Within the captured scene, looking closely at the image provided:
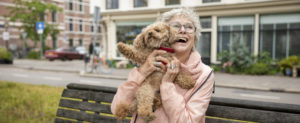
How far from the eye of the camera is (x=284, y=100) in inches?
285

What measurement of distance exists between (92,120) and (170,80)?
1531 millimetres

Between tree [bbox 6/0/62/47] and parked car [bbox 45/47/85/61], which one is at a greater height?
tree [bbox 6/0/62/47]

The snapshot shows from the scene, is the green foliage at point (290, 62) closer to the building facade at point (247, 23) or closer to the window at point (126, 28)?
the building facade at point (247, 23)

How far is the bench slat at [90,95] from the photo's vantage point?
2.88m

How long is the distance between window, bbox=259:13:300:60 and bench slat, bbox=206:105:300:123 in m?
12.8

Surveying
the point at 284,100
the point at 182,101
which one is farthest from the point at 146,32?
the point at 284,100

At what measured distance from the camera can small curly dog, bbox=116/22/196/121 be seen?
71.7 inches

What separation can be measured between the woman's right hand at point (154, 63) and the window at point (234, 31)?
12745 mm

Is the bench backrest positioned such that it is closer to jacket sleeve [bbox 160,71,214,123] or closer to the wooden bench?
the wooden bench

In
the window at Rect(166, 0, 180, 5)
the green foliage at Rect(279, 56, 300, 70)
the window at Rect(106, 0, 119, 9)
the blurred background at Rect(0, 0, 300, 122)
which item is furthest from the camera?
the window at Rect(106, 0, 119, 9)

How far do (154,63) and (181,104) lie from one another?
400 millimetres

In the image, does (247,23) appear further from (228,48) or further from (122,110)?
(122,110)

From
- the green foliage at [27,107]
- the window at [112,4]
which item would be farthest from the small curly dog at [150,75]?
the window at [112,4]

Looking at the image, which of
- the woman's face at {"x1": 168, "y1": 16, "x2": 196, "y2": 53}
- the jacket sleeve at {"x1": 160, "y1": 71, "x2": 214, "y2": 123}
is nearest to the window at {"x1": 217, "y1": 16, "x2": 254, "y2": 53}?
the woman's face at {"x1": 168, "y1": 16, "x2": 196, "y2": 53}
